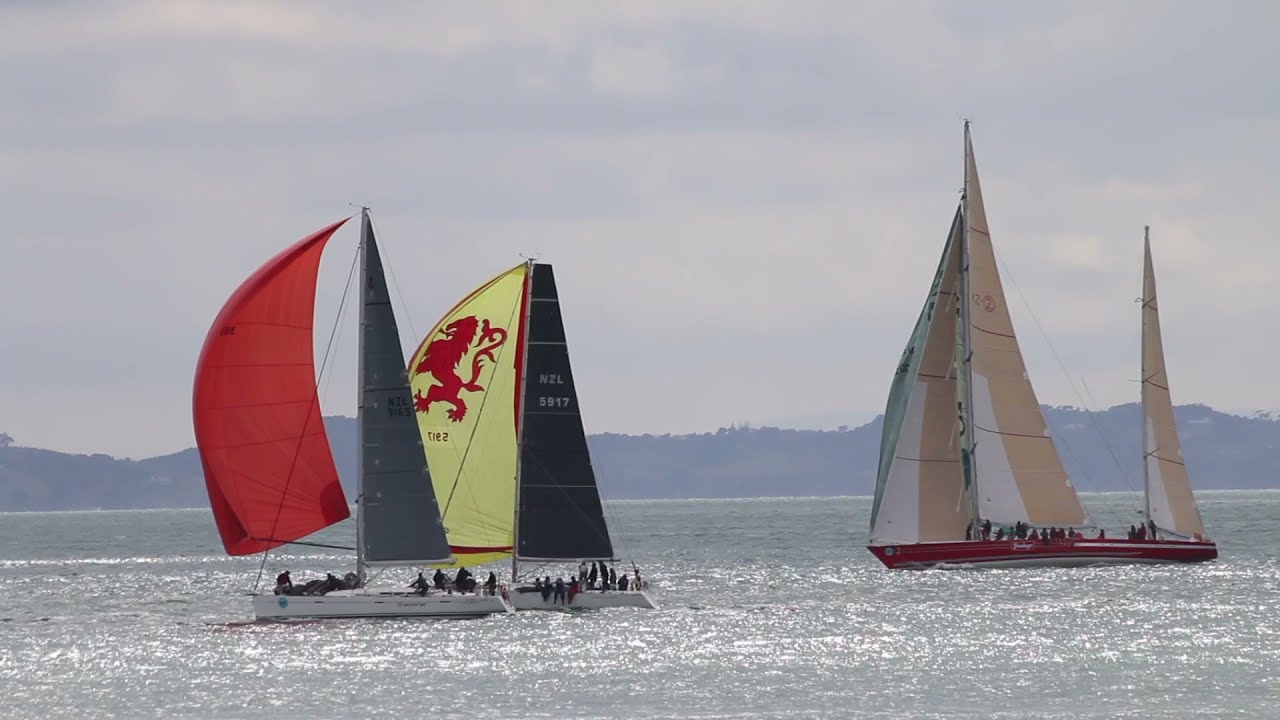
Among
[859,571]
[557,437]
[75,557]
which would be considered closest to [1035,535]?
[859,571]

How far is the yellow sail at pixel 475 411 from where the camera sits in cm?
5997

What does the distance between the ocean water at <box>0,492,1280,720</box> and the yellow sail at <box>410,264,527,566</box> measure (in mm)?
→ 2846

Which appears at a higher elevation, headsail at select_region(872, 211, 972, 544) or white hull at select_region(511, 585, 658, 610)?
headsail at select_region(872, 211, 972, 544)

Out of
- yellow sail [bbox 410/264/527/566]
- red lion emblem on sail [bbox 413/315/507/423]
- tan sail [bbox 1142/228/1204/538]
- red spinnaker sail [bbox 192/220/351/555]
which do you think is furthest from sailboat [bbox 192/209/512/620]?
tan sail [bbox 1142/228/1204/538]

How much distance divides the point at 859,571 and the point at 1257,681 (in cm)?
4422

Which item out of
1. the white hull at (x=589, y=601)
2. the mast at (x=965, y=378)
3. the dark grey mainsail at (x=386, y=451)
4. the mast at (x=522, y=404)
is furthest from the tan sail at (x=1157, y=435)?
the dark grey mainsail at (x=386, y=451)

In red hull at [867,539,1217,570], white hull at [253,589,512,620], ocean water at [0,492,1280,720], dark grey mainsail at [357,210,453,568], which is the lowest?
ocean water at [0,492,1280,720]

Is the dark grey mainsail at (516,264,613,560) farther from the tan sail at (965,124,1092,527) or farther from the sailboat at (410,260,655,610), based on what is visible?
the tan sail at (965,124,1092,527)

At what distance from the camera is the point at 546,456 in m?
60.2

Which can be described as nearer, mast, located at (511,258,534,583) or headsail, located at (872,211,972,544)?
mast, located at (511,258,534,583)

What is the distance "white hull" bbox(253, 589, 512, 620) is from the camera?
54781mm

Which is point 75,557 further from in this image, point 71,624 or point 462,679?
point 462,679

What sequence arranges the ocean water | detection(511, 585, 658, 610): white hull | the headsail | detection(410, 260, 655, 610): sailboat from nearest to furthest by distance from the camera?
the ocean water, detection(410, 260, 655, 610): sailboat, detection(511, 585, 658, 610): white hull, the headsail

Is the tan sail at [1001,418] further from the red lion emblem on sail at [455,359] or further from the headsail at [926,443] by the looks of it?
the red lion emblem on sail at [455,359]
